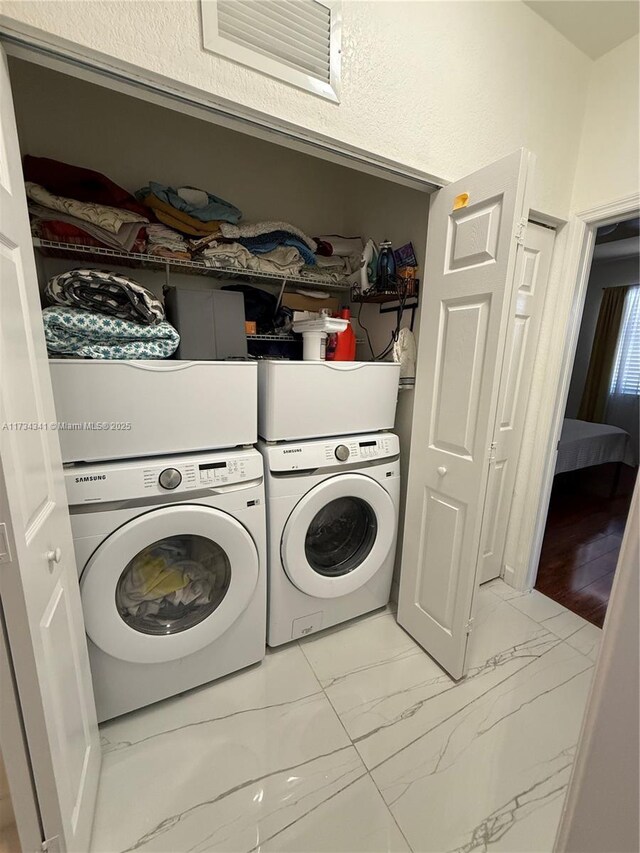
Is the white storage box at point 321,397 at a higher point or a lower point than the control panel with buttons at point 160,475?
higher

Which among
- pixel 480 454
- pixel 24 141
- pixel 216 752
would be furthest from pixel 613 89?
pixel 216 752

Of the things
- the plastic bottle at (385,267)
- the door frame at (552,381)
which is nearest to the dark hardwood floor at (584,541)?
the door frame at (552,381)

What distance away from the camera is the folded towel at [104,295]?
1.09 meters

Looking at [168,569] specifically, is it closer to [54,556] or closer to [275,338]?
[54,556]

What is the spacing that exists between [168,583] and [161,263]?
4.24ft

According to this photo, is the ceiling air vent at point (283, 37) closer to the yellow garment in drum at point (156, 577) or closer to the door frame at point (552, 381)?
the door frame at point (552, 381)

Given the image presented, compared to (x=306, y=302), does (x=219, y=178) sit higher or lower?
higher

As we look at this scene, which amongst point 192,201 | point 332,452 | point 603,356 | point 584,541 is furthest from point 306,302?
point 603,356

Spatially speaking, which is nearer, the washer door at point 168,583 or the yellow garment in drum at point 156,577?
the washer door at point 168,583

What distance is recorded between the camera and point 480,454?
1.29 m

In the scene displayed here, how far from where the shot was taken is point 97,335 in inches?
43.5

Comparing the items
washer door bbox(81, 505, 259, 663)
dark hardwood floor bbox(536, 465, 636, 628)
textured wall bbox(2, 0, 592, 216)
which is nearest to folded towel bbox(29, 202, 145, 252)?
textured wall bbox(2, 0, 592, 216)

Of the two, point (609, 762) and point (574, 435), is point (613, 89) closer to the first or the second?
point (609, 762)

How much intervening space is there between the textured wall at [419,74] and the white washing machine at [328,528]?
3.54ft
